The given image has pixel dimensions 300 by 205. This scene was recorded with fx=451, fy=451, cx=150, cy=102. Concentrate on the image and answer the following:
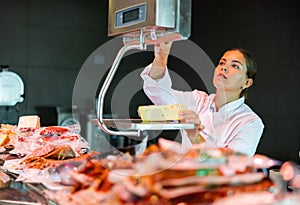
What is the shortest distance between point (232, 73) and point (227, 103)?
16 cm

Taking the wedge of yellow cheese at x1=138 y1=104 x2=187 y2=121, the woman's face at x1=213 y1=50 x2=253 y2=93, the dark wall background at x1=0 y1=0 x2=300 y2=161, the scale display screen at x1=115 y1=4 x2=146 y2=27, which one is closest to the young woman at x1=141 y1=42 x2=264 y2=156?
the woman's face at x1=213 y1=50 x2=253 y2=93

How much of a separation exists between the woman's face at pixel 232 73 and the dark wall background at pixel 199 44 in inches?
54.4

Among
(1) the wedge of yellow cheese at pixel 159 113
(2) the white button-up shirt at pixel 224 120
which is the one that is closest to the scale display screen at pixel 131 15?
(1) the wedge of yellow cheese at pixel 159 113

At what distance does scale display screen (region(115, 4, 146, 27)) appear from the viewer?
4.52ft

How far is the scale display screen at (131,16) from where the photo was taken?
4.52 feet

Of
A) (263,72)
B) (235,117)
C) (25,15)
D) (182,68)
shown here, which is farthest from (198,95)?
(25,15)

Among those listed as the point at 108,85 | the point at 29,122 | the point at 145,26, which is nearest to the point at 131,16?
the point at 145,26

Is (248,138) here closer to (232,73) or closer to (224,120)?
(224,120)

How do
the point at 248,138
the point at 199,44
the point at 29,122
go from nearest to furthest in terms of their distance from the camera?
the point at 248,138 → the point at 29,122 → the point at 199,44

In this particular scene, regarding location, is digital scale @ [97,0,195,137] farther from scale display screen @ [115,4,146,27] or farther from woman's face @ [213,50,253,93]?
woman's face @ [213,50,253,93]

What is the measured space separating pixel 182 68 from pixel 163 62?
10.6 ft

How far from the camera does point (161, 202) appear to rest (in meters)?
0.97

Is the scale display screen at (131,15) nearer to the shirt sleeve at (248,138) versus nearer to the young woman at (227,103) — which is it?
the young woman at (227,103)

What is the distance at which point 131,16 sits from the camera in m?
1.44
